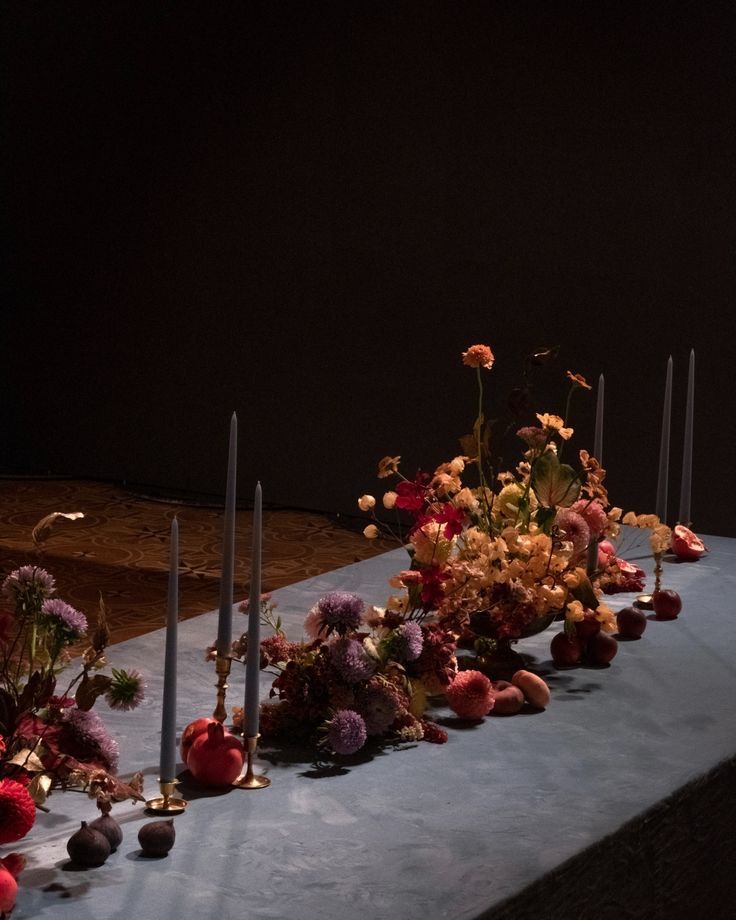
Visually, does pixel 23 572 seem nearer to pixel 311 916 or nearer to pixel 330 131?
pixel 311 916

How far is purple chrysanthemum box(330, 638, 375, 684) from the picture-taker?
145 centimetres

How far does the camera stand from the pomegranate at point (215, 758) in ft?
4.38

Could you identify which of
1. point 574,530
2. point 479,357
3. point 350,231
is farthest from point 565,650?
point 350,231

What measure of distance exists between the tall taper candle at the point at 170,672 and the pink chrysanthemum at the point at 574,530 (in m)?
0.74

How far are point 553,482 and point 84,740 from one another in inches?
32.1

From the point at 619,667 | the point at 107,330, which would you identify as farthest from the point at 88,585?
the point at 619,667

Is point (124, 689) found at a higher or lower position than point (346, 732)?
higher

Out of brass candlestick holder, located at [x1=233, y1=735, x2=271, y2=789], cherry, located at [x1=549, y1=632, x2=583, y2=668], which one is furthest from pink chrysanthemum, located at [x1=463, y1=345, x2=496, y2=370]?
brass candlestick holder, located at [x1=233, y1=735, x2=271, y2=789]

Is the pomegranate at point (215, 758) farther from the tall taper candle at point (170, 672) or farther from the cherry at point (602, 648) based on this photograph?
the cherry at point (602, 648)

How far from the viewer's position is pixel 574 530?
182 cm

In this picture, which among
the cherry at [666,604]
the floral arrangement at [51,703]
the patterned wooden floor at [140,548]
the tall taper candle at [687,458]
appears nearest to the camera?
the floral arrangement at [51,703]

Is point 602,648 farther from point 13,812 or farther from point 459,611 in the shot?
point 13,812

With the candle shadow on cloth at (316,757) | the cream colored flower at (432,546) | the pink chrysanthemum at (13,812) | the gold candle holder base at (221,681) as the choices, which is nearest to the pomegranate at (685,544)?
the cream colored flower at (432,546)

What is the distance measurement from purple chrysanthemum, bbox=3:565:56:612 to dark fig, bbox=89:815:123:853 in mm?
196
